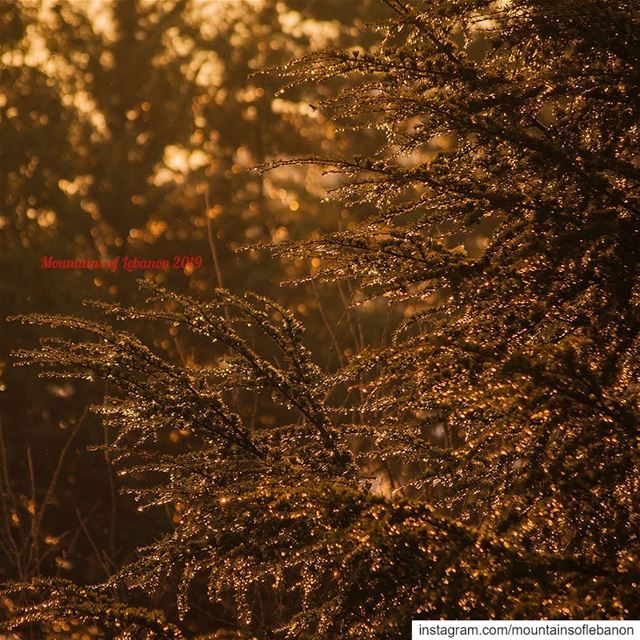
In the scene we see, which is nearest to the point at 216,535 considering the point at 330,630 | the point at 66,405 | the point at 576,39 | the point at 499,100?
the point at 330,630

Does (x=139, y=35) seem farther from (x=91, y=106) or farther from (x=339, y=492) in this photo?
(x=339, y=492)

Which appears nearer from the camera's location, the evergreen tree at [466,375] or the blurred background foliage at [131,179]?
the evergreen tree at [466,375]

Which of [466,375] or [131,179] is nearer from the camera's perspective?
[466,375]

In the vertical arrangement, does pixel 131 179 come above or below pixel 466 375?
above

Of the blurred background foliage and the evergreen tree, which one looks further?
the blurred background foliage

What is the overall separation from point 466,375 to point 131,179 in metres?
19.6

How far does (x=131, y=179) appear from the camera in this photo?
72.8 feet

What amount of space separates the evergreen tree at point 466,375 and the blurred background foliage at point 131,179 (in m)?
9.38

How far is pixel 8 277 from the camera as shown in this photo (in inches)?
675

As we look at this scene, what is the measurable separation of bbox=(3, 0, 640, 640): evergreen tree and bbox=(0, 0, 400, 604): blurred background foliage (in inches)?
369

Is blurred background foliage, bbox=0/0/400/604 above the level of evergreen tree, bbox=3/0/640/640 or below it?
above

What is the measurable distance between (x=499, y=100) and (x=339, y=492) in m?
1.71

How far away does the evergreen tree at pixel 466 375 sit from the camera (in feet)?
10.2

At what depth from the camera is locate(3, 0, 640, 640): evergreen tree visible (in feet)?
10.2
